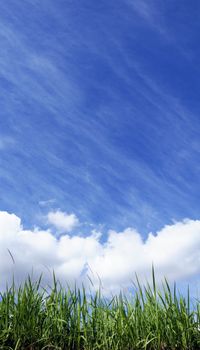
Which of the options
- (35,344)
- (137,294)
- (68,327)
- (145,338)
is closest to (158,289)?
(137,294)

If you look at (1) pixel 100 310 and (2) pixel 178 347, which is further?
(1) pixel 100 310

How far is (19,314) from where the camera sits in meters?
4.79

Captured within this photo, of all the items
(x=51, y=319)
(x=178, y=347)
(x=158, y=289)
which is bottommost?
(x=178, y=347)

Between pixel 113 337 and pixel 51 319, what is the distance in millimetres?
710

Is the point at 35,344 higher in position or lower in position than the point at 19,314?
lower

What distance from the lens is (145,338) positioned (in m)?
4.73

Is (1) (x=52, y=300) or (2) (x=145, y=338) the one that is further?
(1) (x=52, y=300)

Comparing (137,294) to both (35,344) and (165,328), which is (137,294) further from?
(35,344)

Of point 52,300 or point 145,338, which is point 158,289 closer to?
point 145,338

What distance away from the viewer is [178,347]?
185 inches

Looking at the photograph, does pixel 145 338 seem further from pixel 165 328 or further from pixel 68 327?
pixel 68 327

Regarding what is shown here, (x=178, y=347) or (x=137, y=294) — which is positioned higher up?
(x=137, y=294)

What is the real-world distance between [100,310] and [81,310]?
217 mm

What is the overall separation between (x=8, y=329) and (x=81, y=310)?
0.84 m
